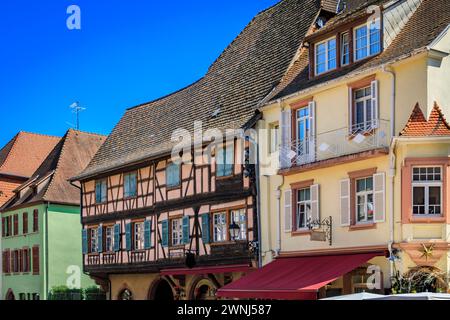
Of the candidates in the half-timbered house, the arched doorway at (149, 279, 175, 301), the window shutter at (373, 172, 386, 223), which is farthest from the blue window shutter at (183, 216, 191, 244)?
the window shutter at (373, 172, 386, 223)

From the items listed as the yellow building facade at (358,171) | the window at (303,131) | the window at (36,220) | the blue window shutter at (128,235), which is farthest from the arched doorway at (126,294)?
the window at (303,131)

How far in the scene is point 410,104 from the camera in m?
18.3

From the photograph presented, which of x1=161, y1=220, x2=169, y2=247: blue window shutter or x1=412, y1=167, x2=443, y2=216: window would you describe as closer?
x1=412, y1=167, x2=443, y2=216: window

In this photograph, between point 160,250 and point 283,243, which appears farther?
point 160,250

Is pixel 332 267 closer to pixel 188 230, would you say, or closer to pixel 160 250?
pixel 188 230

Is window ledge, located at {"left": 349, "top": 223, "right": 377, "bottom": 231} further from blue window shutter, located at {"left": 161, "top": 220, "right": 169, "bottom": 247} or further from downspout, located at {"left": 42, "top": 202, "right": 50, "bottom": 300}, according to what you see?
downspout, located at {"left": 42, "top": 202, "right": 50, "bottom": 300}

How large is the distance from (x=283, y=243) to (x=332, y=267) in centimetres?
332

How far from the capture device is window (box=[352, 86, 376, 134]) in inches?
760

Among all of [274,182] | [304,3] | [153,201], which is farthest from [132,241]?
[304,3]

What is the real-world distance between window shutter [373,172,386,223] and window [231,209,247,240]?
6133 millimetres

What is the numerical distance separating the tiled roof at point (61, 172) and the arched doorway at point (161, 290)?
14.5 metres

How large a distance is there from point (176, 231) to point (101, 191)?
669 cm

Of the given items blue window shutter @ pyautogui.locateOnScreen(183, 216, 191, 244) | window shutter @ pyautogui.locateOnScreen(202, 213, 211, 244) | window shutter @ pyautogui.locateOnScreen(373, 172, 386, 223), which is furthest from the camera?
blue window shutter @ pyautogui.locateOnScreen(183, 216, 191, 244)

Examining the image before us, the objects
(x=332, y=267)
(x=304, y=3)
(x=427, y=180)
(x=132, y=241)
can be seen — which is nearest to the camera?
(x=427, y=180)
